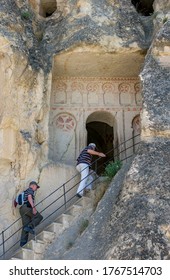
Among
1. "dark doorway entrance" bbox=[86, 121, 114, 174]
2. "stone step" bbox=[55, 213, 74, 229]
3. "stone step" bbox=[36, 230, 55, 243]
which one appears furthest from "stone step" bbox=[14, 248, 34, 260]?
"dark doorway entrance" bbox=[86, 121, 114, 174]

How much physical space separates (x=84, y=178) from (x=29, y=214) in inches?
67.2

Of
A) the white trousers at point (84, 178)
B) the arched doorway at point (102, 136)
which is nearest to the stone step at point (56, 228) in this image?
the white trousers at point (84, 178)

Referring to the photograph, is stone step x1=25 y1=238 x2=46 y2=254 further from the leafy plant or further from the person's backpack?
the leafy plant

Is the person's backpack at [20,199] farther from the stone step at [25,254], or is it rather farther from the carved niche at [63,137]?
the carved niche at [63,137]

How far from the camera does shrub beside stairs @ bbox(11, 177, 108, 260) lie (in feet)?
38.2

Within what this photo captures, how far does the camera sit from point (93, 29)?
48.2ft

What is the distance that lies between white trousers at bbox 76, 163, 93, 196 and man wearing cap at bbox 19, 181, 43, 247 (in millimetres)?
1253

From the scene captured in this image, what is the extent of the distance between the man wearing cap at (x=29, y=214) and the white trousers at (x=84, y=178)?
1.25 m

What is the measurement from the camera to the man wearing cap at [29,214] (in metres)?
12.3

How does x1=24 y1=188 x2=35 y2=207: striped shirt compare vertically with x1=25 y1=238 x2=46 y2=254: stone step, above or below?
above

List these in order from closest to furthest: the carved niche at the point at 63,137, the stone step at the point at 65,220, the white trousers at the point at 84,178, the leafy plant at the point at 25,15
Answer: the stone step at the point at 65,220, the white trousers at the point at 84,178, the carved niche at the point at 63,137, the leafy plant at the point at 25,15

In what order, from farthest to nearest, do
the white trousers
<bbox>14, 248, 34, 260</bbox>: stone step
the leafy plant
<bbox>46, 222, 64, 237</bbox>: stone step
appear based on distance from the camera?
the leafy plant < the white trousers < <bbox>46, 222, 64, 237</bbox>: stone step < <bbox>14, 248, 34, 260</bbox>: stone step

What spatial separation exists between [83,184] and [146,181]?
9.96ft

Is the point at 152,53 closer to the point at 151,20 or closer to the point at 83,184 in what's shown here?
the point at 151,20
